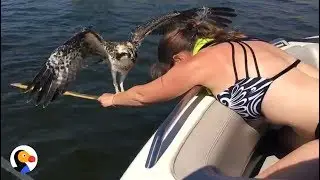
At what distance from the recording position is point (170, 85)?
9.96 ft

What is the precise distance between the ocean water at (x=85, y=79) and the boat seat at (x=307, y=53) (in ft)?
1.18

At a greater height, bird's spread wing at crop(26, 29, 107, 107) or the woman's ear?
the woman's ear

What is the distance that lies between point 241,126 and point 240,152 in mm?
210

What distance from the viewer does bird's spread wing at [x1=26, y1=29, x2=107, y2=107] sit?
152 inches

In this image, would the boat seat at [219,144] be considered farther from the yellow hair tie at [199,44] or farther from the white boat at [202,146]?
the yellow hair tie at [199,44]

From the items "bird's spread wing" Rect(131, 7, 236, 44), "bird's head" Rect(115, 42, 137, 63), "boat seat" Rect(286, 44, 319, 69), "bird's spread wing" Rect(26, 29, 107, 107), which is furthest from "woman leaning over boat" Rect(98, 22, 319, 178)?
"bird's head" Rect(115, 42, 137, 63)

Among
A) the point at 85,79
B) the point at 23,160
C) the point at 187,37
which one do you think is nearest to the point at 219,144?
the point at 187,37

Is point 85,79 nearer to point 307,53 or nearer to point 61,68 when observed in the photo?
point 61,68

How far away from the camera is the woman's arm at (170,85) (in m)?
2.93

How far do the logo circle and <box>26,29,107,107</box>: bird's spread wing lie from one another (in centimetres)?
45

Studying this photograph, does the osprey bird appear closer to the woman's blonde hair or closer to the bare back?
the woman's blonde hair

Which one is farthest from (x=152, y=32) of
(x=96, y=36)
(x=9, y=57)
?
(x=9, y=57)

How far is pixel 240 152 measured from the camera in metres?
3.58

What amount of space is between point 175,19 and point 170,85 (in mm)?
1330
